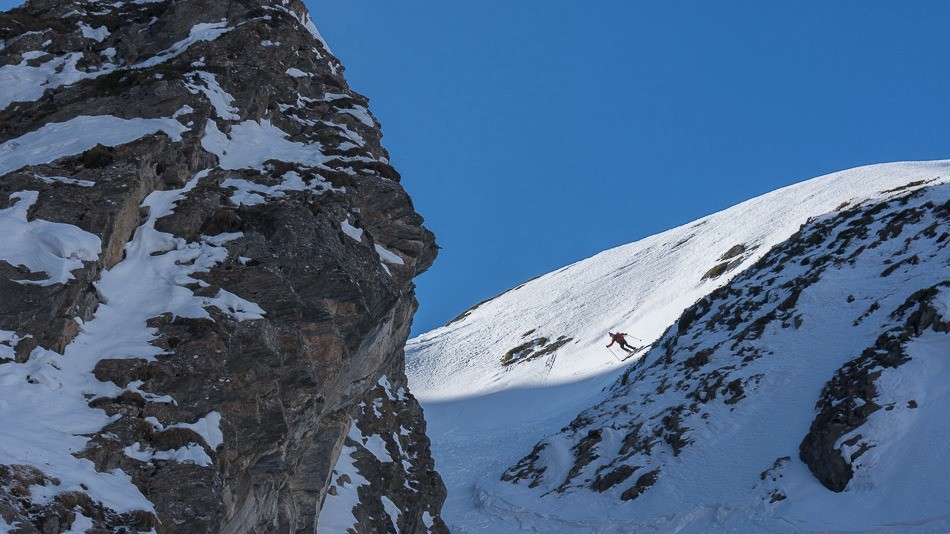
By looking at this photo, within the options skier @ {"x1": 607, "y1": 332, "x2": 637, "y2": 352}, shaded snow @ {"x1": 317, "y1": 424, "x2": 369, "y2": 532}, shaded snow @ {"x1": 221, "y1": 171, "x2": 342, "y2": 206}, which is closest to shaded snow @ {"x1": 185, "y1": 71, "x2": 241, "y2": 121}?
shaded snow @ {"x1": 221, "y1": 171, "x2": 342, "y2": 206}

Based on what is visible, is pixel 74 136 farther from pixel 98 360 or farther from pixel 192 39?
pixel 98 360

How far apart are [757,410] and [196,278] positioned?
19699mm

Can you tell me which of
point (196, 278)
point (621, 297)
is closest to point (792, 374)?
point (196, 278)

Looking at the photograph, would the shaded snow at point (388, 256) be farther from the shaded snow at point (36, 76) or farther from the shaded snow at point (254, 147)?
the shaded snow at point (36, 76)

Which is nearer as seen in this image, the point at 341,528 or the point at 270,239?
the point at 270,239

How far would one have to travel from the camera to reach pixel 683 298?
5156cm

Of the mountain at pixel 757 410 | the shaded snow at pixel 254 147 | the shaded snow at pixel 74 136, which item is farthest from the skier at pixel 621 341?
the shaded snow at pixel 74 136

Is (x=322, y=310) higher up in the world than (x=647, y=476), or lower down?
higher up

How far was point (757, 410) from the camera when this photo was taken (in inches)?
1104

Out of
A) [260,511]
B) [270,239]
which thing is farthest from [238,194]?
[260,511]

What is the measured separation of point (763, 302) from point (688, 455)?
1015 centimetres

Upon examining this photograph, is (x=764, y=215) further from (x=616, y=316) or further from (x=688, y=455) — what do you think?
(x=688, y=455)

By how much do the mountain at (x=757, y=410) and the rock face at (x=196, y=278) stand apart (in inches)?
322

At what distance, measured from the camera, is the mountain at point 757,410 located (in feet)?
74.0
